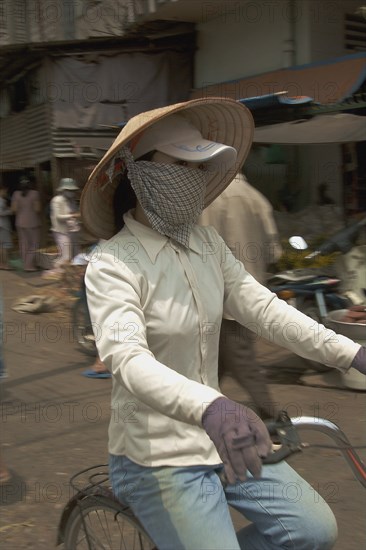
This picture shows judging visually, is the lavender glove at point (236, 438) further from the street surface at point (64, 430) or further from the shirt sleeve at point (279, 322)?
the street surface at point (64, 430)

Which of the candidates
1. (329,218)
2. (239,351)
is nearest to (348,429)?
(239,351)

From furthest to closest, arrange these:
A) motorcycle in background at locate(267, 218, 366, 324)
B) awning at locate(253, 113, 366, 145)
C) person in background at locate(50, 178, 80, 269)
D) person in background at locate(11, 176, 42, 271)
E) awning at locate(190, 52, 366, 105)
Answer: person in background at locate(11, 176, 42, 271) < person in background at locate(50, 178, 80, 269) < awning at locate(190, 52, 366, 105) < awning at locate(253, 113, 366, 145) < motorcycle in background at locate(267, 218, 366, 324)

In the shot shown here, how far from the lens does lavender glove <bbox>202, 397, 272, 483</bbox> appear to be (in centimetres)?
145

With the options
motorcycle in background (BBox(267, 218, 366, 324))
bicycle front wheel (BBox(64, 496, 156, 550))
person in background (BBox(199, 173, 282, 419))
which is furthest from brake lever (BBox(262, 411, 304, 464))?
motorcycle in background (BBox(267, 218, 366, 324))

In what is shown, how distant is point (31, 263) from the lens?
1196cm

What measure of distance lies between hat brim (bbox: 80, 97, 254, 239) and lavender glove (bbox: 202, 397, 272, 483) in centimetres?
84

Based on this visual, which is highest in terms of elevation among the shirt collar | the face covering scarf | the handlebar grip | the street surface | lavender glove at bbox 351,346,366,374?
the face covering scarf

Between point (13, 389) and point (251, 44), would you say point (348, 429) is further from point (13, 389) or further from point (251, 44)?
point (251, 44)

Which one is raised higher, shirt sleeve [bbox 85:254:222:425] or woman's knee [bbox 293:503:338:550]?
shirt sleeve [bbox 85:254:222:425]

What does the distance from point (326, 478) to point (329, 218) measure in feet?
19.4

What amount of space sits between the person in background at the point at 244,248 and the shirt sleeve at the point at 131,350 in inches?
59.2

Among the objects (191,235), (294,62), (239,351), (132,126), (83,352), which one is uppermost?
(294,62)

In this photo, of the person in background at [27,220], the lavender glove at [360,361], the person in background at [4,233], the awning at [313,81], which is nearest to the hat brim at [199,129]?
the lavender glove at [360,361]

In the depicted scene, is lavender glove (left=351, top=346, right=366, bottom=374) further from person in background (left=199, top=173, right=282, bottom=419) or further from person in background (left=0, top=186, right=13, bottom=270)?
person in background (left=0, top=186, right=13, bottom=270)
